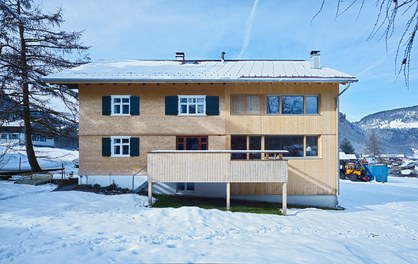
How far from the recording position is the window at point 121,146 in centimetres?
1473

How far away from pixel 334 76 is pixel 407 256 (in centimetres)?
941

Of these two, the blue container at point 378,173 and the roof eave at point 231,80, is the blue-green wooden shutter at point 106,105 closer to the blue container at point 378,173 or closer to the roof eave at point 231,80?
the roof eave at point 231,80

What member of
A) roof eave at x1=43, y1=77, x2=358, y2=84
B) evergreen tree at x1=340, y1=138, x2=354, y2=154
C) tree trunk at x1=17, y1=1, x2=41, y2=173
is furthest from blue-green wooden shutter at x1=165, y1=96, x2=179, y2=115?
evergreen tree at x1=340, y1=138, x2=354, y2=154

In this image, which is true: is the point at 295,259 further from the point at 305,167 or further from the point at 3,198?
the point at 3,198

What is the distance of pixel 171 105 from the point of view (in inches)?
580

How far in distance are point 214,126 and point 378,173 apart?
23.7 meters

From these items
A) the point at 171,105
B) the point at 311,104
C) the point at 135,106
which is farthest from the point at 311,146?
the point at 135,106

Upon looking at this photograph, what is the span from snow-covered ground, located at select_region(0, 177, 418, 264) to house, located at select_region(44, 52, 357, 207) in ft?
6.54

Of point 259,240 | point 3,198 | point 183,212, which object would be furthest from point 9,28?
point 259,240

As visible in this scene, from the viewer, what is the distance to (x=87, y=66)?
1662 centimetres

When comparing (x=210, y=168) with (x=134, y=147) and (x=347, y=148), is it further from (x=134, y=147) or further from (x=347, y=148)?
(x=347, y=148)

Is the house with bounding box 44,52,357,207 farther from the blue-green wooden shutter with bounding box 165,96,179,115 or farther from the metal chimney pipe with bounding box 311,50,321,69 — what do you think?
the metal chimney pipe with bounding box 311,50,321,69

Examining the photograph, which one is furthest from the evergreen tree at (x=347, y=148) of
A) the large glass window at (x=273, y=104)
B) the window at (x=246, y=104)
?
the window at (x=246, y=104)

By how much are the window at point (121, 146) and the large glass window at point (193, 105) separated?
3.41 m
